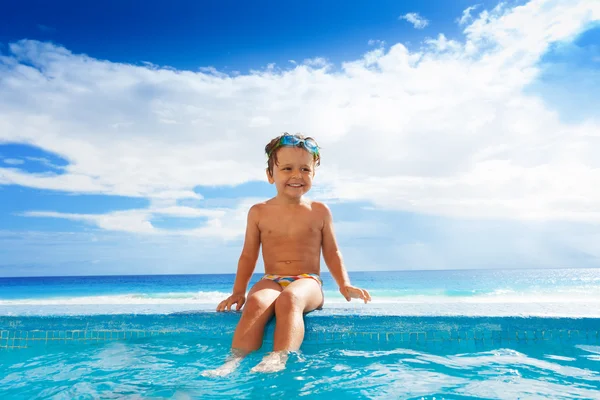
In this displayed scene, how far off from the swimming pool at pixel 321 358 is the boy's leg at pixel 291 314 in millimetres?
113

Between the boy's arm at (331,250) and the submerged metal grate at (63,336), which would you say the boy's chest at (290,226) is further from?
the submerged metal grate at (63,336)

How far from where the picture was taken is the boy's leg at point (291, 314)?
2.86 m

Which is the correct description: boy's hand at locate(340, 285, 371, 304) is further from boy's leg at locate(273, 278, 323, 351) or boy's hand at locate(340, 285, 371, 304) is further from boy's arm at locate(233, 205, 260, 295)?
boy's arm at locate(233, 205, 260, 295)

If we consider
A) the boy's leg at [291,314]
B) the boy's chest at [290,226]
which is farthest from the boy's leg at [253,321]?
the boy's chest at [290,226]

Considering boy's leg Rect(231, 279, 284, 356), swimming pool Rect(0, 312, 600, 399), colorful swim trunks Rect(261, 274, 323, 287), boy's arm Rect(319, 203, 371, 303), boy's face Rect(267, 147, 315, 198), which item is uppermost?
boy's face Rect(267, 147, 315, 198)

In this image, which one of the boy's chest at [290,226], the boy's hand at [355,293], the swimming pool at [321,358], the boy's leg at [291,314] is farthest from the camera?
the boy's chest at [290,226]

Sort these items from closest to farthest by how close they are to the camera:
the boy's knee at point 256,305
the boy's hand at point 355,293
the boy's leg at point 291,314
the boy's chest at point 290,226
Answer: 1. the boy's leg at point 291,314
2. the boy's knee at point 256,305
3. the boy's hand at point 355,293
4. the boy's chest at point 290,226

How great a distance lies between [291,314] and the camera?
9.84ft

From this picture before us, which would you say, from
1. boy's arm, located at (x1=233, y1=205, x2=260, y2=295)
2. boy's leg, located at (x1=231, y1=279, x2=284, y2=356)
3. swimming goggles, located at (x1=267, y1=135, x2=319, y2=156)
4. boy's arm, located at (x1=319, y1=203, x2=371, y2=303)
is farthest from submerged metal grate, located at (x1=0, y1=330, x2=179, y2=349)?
swimming goggles, located at (x1=267, y1=135, x2=319, y2=156)

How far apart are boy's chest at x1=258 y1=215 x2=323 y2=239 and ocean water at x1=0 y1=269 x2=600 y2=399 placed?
668 millimetres

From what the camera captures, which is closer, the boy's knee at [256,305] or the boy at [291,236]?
the boy's knee at [256,305]

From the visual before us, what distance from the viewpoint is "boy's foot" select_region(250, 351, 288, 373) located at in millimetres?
2555

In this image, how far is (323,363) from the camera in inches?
121

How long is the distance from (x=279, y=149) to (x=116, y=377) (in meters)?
2.01
